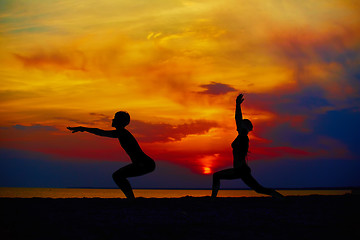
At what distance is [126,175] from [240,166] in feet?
9.45

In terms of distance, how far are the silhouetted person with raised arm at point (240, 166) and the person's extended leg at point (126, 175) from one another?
1.99 metres

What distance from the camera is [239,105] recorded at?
12.4m

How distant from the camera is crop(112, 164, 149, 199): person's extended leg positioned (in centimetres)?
1189

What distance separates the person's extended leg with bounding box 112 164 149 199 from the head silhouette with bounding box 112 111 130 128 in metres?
1.04

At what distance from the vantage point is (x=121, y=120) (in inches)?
476

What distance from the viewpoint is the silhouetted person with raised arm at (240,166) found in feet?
40.6

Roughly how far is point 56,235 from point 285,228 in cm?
406

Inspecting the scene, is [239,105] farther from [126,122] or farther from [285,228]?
[285,228]

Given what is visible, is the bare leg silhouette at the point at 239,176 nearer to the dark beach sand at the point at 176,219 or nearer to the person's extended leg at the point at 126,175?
the dark beach sand at the point at 176,219

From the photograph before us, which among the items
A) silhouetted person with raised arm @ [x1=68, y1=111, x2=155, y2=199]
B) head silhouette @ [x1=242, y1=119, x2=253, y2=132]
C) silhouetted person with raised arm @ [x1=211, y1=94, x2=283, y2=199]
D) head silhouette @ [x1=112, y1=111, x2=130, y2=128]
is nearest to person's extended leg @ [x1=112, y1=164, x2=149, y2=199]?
silhouetted person with raised arm @ [x1=68, y1=111, x2=155, y2=199]

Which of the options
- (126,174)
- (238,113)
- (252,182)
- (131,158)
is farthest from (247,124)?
(126,174)

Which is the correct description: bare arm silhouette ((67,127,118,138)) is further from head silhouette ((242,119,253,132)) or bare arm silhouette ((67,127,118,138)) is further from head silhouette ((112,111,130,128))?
head silhouette ((242,119,253,132))

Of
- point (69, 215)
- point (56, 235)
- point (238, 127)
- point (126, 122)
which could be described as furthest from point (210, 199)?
point (56, 235)

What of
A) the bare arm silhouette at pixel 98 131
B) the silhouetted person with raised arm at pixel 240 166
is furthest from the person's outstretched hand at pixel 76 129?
the silhouetted person with raised arm at pixel 240 166
